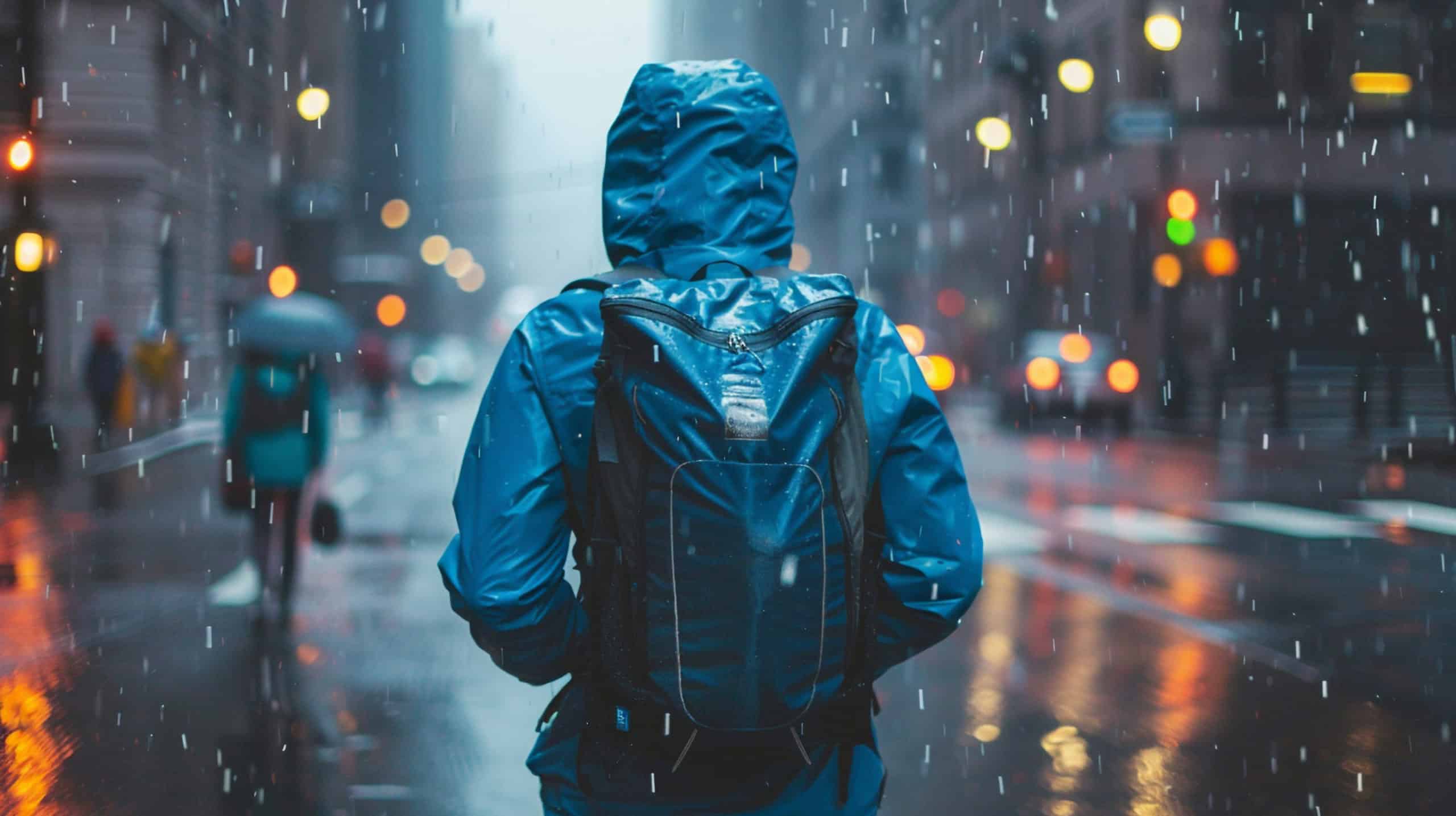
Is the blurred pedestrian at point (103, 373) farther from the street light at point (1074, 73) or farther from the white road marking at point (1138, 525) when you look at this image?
the street light at point (1074, 73)

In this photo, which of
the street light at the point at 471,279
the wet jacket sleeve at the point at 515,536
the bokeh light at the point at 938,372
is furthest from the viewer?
the street light at the point at 471,279

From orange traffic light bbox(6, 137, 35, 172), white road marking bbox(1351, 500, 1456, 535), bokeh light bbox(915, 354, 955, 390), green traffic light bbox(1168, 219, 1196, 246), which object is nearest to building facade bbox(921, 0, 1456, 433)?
bokeh light bbox(915, 354, 955, 390)

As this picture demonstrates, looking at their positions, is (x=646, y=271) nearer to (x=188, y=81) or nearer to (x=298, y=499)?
(x=298, y=499)

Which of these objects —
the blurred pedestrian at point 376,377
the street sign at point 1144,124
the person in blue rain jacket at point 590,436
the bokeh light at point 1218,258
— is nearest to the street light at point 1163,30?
the street sign at point 1144,124

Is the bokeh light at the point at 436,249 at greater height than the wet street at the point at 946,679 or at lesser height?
greater

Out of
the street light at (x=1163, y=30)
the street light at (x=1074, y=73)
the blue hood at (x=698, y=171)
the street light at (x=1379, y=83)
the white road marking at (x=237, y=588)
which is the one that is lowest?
the white road marking at (x=237, y=588)

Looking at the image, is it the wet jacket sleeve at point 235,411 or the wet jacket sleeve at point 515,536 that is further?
the wet jacket sleeve at point 235,411

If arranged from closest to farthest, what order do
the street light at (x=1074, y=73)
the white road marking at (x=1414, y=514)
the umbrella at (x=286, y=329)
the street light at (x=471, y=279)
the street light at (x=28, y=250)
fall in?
the umbrella at (x=286, y=329) < the white road marking at (x=1414, y=514) < the street light at (x=28, y=250) < the street light at (x=1074, y=73) < the street light at (x=471, y=279)

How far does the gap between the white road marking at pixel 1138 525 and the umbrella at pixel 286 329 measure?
6.98 meters

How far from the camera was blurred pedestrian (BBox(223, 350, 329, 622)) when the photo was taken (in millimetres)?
8016

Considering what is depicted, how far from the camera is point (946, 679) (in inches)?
281

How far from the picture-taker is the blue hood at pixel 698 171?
2262 mm

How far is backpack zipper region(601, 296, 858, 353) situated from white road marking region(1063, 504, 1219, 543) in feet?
34.7

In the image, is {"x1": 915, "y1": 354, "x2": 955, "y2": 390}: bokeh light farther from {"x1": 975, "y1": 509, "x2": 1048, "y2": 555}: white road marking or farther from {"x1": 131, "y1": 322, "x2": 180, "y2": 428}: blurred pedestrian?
{"x1": 975, "y1": 509, "x2": 1048, "y2": 555}: white road marking
